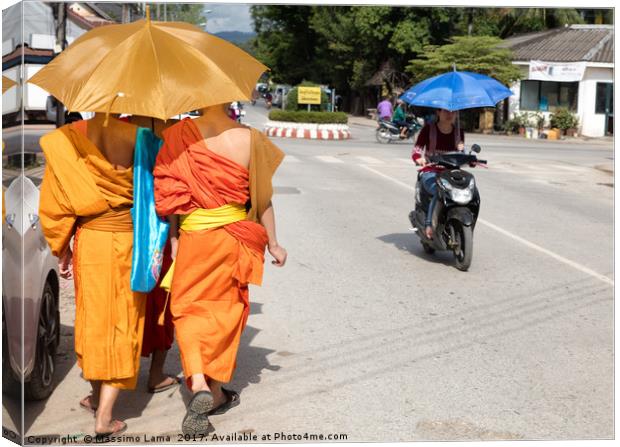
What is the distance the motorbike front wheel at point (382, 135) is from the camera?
88.9 ft

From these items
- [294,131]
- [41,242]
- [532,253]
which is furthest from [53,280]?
[294,131]

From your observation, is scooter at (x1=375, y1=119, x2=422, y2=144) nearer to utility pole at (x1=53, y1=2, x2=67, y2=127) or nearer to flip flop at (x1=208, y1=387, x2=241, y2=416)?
utility pole at (x1=53, y1=2, x2=67, y2=127)

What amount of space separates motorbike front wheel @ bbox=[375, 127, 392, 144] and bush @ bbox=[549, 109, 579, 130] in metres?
13.9

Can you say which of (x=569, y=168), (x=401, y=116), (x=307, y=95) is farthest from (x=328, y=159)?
(x=307, y=95)

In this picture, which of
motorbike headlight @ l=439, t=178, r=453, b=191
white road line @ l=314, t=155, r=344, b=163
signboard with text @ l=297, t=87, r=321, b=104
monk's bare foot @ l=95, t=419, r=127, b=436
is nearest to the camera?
monk's bare foot @ l=95, t=419, r=127, b=436

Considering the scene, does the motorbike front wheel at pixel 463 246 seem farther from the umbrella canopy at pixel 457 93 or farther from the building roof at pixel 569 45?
the building roof at pixel 569 45

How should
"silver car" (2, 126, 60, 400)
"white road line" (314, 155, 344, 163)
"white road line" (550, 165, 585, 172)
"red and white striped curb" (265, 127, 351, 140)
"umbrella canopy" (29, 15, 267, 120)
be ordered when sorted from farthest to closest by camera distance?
1. "red and white striped curb" (265, 127, 351, 140)
2. "white road line" (550, 165, 585, 172)
3. "white road line" (314, 155, 344, 163)
4. "silver car" (2, 126, 60, 400)
5. "umbrella canopy" (29, 15, 267, 120)

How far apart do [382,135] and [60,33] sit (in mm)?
22983

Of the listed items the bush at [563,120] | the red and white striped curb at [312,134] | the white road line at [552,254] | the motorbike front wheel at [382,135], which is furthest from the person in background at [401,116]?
the bush at [563,120]

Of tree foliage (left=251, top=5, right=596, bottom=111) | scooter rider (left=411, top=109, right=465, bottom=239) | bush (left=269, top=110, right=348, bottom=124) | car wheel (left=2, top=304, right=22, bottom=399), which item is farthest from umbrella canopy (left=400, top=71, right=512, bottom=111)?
bush (left=269, top=110, right=348, bottom=124)

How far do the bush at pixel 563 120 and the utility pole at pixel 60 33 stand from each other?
36.4 m

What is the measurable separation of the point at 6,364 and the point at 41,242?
72cm

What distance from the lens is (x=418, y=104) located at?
8.91 metres

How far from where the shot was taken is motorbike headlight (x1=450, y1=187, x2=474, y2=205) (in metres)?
9.12
